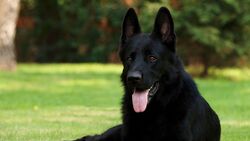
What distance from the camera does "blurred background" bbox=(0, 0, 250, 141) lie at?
11.8 meters

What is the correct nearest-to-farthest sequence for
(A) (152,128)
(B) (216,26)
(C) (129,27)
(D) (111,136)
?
(A) (152,128), (C) (129,27), (D) (111,136), (B) (216,26)

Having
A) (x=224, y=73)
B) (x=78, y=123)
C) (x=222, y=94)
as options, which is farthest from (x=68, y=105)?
(x=224, y=73)

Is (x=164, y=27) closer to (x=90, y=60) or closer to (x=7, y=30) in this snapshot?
(x=7, y=30)

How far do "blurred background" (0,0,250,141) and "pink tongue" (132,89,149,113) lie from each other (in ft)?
8.94

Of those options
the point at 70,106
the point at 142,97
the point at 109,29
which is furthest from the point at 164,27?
the point at 109,29

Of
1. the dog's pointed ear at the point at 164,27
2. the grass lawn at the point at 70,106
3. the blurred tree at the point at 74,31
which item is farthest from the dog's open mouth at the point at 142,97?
the blurred tree at the point at 74,31

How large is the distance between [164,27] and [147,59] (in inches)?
16.1

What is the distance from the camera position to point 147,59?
6.65 m

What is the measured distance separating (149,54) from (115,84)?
1470 centimetres

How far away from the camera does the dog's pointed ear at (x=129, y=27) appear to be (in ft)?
22.9

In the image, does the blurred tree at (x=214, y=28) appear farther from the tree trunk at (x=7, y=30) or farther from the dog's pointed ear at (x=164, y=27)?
the dog's pointed ear at (x=164, y=27)

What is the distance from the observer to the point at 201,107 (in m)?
7.16

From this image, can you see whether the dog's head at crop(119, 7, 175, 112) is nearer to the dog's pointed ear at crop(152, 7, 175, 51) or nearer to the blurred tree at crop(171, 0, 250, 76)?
the dog's pointed ear at crop(152, 7, 175, 51)

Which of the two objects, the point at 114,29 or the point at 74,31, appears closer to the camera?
the point at 114,29
